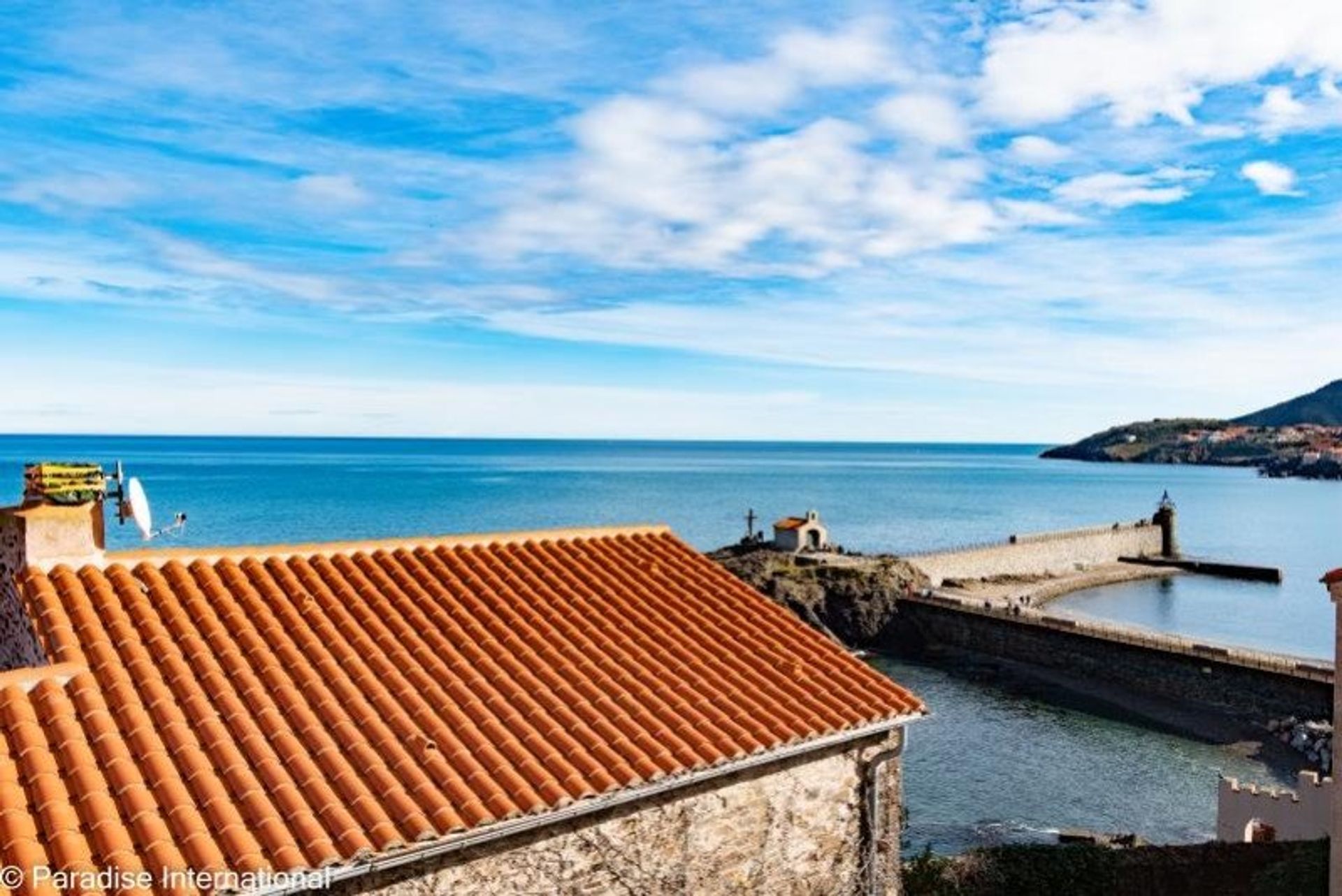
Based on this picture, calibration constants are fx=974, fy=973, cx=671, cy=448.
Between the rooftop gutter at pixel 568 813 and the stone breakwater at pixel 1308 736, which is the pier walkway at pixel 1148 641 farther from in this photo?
the rooftop gutter at pixel 568 813

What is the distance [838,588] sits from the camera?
5153 cm

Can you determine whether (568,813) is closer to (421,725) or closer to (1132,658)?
(421,725)

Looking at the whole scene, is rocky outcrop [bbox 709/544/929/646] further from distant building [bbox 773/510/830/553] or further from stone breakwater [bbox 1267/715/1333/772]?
stone breakwater [bbox 1267/715/1333/772]

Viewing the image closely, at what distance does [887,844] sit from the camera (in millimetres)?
10688

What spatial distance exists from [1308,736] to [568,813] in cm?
3341

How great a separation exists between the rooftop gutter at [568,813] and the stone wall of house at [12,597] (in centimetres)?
406

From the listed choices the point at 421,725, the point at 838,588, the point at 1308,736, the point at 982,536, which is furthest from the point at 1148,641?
the point at 982,536

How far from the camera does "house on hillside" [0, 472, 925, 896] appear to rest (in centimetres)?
698

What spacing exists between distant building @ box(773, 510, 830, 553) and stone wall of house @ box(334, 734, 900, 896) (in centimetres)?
5010

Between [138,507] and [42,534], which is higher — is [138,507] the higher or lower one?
the higher one

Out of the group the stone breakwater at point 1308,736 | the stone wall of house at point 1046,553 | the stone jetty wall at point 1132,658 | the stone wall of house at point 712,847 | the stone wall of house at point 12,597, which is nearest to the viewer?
the stone wall of house at point 712,847

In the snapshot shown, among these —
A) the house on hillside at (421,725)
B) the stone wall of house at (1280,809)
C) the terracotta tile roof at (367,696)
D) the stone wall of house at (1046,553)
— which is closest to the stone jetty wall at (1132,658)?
the stone wall of house at (1046,553)

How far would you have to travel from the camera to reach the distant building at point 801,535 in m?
61.0

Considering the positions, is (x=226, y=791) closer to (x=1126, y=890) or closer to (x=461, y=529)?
(x=1126, y=890)
